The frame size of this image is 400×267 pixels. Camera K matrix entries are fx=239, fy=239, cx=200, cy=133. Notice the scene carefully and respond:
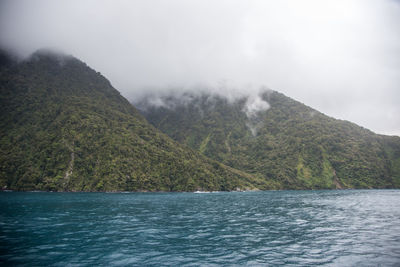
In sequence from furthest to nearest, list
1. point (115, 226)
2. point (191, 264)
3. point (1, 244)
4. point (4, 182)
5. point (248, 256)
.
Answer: point (4, 182)
point (115, 226)
point (1, 244)
point (248, 256)
point (191, 264)

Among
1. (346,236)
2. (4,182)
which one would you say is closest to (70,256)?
(346,236)

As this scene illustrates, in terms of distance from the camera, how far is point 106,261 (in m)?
23.2

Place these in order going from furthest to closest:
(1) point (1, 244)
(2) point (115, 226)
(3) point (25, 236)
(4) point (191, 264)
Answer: (2) point (115, 226) < (3) point (25, 236) < (1) point (1, 244) < (4) point (191, 264)

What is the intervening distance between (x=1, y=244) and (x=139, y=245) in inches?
638

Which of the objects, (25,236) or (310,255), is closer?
(310,255)

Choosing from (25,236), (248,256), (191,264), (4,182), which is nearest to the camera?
(191,264)

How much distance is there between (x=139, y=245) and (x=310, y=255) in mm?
19599

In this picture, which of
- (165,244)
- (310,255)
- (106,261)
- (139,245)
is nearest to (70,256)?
(106,261)

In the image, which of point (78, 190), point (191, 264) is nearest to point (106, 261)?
point (191, 264)

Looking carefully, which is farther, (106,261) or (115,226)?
(115,226)

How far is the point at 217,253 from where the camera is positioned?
1015 inches

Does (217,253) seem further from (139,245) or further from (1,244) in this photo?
(1,244)

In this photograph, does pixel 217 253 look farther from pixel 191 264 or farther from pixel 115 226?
pixel 115 226

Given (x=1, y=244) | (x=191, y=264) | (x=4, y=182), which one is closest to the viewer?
(x=191, y=264)
